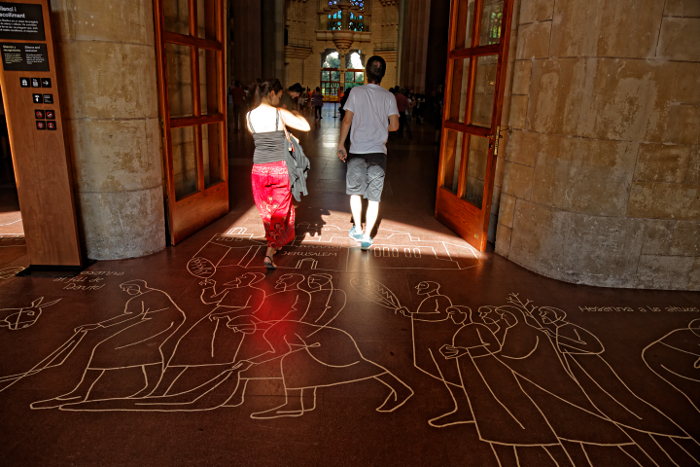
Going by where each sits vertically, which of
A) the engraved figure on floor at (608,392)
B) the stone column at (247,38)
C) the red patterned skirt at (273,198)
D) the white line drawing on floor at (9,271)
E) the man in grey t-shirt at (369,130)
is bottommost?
the engraved figure on floor at (608,392)

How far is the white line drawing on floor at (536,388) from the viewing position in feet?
8.11

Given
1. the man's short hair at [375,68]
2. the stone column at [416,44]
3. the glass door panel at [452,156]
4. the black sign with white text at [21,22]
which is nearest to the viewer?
the black sign with white text at [21,22]

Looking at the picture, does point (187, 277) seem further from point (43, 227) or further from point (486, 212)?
point (486, 212)

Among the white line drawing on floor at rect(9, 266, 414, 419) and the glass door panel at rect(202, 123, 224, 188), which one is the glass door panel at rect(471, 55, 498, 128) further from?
the glass door panel at rect(202, 123, 224, 188)

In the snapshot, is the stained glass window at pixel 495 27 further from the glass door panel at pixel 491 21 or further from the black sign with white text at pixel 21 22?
the black sign with white text at pixel 21 22

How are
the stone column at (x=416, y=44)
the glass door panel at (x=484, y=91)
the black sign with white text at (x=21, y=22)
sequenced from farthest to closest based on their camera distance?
the stone column at (x=416, y=44) → the glass door panel at (x=484, y=91) → the black sign with white text at (x=21, y=22)

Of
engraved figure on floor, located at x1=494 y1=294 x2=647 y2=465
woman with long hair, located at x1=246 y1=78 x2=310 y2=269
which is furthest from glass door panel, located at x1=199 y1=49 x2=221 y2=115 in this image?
engraved figure on floor, located at x1=494 y1=294 x2=647 y2=465

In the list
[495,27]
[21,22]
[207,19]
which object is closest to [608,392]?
[495,27]

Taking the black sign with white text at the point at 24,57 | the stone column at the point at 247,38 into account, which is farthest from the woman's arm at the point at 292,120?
the stone column at the point at 247,38

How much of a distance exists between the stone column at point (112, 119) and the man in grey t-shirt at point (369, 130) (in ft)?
6.21

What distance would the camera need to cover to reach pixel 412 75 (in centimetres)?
2167

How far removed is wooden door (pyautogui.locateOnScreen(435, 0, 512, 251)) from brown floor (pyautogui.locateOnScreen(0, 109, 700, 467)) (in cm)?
69

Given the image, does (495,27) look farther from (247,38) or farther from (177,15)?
(247,38)

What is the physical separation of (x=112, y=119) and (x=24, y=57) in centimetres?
79
